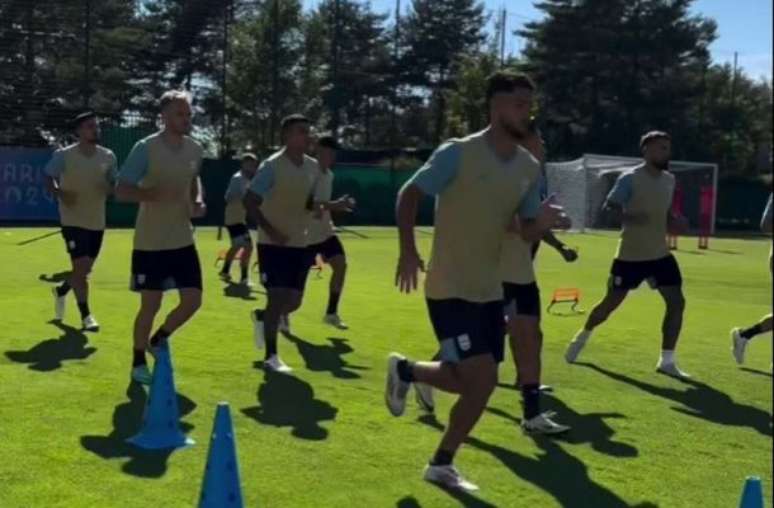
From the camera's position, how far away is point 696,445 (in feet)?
24.0

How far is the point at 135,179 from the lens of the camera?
818cm

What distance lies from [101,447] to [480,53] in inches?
2208

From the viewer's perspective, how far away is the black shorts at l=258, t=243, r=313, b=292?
935 centimetres

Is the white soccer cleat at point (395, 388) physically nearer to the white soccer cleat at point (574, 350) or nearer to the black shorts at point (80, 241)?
the white soccer cleat at point (574, 350)

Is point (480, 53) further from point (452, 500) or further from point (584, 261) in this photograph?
point (452, 500)

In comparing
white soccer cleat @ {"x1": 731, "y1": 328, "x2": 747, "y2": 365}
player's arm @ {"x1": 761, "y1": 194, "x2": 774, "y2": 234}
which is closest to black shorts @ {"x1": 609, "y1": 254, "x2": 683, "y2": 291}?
white soccer cleat @ {"x1": 731, "y1": 328, "x2": 747, "y2": 365}

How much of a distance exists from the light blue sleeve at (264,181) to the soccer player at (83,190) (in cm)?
232

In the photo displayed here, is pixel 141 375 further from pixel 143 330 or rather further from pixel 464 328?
pixel 464 328

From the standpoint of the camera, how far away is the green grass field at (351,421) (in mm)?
5902

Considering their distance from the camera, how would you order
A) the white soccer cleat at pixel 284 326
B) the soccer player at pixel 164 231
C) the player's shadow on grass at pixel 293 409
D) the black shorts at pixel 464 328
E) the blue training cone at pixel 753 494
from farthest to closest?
1. the white soccer cleat at pixel 284 326
2. the soccer player at pixel 164 231
3. the player's shadow on grass at pixel 293 409
4. the black shorts at pixel 464 328
5. the blue training cone at pixel 753 494

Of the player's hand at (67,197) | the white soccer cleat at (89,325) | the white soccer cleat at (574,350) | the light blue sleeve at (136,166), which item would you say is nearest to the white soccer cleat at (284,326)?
the white soccer cleat at (89,325)

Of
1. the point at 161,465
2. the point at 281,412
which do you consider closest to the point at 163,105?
the point at 281,412

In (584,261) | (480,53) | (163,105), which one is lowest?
(584,261)

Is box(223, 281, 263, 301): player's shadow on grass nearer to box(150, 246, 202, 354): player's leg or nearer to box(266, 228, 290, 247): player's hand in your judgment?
box(266, 228, 290, 247): player's hand
